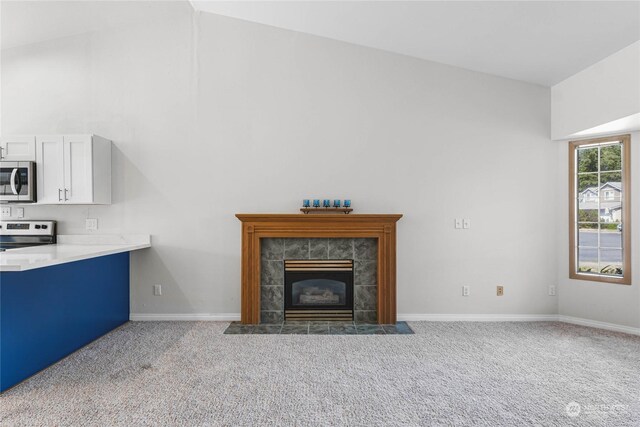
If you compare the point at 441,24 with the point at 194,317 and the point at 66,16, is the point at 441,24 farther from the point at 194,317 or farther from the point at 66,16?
the point at 194,317

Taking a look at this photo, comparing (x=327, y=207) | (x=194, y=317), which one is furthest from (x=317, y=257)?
(x=194, y=317)

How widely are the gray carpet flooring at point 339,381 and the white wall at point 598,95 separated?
214 centimetres

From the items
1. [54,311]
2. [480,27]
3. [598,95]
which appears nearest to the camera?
[54,311]

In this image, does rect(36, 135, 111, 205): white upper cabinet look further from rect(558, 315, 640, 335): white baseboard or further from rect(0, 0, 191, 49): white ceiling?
rect(558, 315, 640, 335): white baseboard

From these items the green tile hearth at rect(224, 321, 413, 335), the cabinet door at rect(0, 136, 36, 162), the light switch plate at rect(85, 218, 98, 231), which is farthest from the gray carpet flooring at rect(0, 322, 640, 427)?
the cabinet door at rect(0, 136, 36, 162)

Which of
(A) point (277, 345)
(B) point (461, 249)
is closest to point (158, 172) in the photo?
(A) point (277, 345)

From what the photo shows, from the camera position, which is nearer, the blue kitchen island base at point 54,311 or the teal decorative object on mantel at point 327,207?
the blue kitchen island base at point 54,311

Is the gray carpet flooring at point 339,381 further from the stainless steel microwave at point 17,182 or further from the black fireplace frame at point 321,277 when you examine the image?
the stainless steel microwave at point 17,182

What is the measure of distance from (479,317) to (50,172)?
4.83m

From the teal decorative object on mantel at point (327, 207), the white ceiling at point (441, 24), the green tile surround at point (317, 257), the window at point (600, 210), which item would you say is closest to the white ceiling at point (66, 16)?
the white ceiling at point (441, 24)

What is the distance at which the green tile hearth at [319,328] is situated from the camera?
3600 millimetres

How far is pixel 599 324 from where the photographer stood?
3.81 metres

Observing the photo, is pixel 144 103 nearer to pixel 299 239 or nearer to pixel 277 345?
pixel 299 239

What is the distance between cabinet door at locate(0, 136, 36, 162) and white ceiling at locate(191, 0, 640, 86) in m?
2.24
